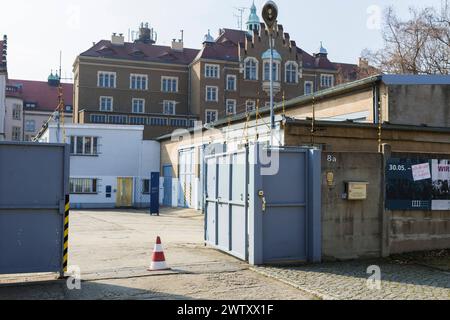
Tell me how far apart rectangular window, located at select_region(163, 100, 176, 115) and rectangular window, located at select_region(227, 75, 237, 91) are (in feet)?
24.2

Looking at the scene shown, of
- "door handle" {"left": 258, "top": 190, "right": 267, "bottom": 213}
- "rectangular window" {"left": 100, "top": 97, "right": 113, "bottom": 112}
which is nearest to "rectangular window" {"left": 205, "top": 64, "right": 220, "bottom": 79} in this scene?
"rectangular window" {"left": 100, "top": 97, "right": 113, "bottom": 112}

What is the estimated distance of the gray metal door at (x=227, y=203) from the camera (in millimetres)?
11055

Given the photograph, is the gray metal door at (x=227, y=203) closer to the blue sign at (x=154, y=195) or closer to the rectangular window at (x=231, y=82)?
the blue sign at (x=154, y=195)

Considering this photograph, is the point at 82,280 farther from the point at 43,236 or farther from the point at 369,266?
the point at 369,266

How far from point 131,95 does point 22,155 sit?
55149mm

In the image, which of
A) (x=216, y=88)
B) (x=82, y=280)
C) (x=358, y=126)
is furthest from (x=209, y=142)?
(x=216, y=88)

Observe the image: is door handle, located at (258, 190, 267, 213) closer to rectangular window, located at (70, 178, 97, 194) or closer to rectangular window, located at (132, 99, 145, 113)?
rectangular window, located at (70, 178, 97, 194)

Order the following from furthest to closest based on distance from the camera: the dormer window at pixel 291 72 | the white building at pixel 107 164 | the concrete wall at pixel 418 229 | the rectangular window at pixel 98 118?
the dormer window at pixel 291 72 → the rectangular window at pixel 98 118 → the white building at pixel 107 164 → the concrete wall at pixel 418 229

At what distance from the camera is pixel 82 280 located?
9.16 meters

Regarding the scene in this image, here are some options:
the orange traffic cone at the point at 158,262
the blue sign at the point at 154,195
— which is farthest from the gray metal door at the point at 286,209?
the blue sign at the point at 154,195

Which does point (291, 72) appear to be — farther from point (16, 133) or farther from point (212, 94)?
point (16, 133)

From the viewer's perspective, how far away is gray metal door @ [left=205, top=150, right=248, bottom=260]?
11.1 metres

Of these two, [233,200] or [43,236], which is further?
[233,200]

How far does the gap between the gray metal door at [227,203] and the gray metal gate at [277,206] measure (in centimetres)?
2
